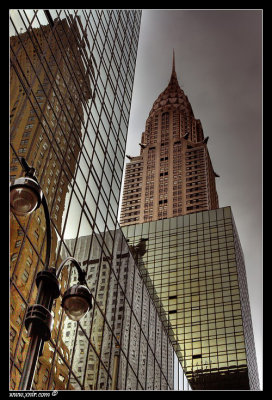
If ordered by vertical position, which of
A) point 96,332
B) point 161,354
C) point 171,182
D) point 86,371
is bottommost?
point 86,371

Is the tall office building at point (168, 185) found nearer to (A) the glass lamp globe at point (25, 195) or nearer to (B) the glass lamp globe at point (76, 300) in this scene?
(B) the glass lamp globe at point (76, 300)

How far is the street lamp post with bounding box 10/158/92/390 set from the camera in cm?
1021

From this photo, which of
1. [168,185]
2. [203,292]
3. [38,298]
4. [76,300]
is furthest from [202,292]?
[38,298]

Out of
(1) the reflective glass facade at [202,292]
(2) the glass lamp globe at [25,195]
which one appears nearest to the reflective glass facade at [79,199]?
(2) the glass lamp globe at [25,195]

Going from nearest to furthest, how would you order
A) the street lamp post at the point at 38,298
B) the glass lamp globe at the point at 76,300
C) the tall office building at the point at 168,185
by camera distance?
the street lamp post at the point at 38,298, the glass lamp globe at the point at 76,300, the tall office building at the point at 168,185

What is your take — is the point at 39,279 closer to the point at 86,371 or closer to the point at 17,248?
the point at 17,248

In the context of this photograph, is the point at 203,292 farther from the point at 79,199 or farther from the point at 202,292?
the point at 79,199

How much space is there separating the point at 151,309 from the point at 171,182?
136744 millimetres

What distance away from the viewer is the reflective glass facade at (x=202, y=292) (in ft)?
365

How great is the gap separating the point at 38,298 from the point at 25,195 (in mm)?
2132

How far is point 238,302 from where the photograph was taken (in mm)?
115438

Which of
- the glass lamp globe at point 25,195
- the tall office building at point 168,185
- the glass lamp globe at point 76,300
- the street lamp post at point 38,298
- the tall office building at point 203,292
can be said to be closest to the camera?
the street lamp post at point 38,298
